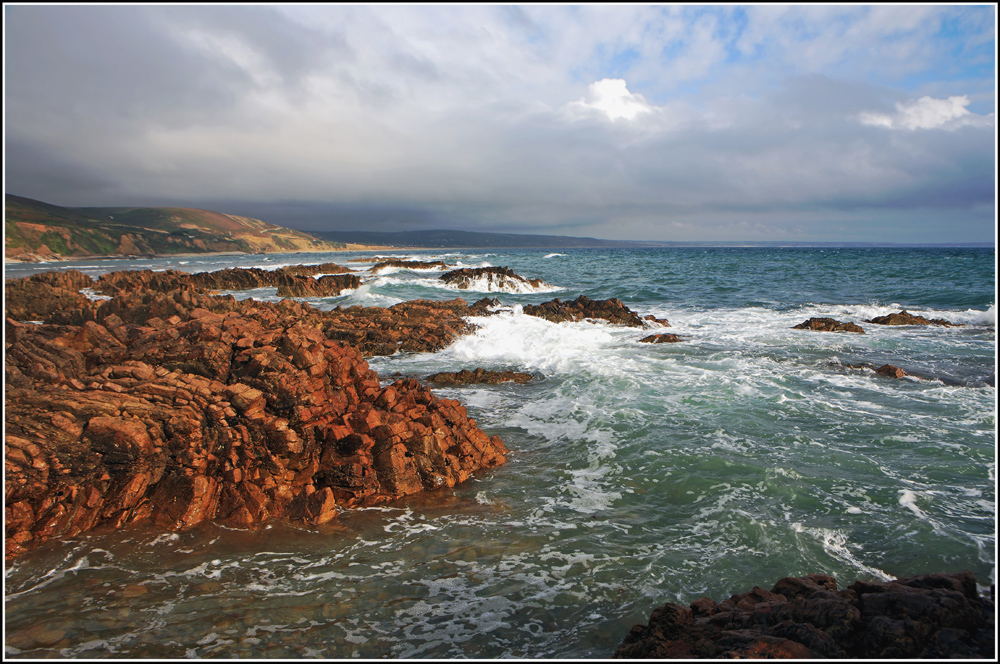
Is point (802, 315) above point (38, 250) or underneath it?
underneath

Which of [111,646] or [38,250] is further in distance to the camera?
[38,250]

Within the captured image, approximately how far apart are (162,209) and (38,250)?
429ft

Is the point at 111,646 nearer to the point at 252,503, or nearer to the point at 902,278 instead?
the point at 252,503

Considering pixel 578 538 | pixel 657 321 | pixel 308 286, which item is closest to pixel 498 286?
pixel 308 286

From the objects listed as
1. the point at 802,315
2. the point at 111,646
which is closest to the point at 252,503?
the point at 111,646

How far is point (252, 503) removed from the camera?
6227 millimetres

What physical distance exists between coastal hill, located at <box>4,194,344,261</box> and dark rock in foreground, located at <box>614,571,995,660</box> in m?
57.6

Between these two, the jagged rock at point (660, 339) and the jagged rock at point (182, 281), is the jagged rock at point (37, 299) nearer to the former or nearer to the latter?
the jagged rock at point (182, 281)

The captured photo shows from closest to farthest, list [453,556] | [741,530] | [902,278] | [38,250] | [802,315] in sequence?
[453,556] < [741,530] < [802,315] < [902,278] < [38,250]

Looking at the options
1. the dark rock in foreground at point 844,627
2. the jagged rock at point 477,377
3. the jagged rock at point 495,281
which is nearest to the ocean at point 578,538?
the jagged rock at point 477,377

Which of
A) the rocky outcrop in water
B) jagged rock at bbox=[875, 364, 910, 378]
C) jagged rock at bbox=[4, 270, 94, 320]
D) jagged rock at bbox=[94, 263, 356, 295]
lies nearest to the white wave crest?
Result: jagged rock at bbox=[94, 263, 356, 295]

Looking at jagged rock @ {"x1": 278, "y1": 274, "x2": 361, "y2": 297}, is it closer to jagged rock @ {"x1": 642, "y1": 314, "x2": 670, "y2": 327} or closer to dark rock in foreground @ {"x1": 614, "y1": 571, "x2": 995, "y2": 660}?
jagged rock @ {"x1": 642, "y1": 314, "x2": 670, "y2": 327}

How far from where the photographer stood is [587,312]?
22344mm

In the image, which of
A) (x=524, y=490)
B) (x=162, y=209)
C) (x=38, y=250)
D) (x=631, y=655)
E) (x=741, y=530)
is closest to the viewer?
(x=631, y=655)
